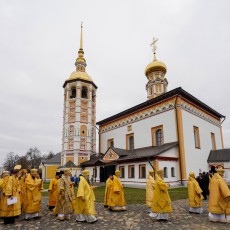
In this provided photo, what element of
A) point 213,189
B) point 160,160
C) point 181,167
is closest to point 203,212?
point 213,189

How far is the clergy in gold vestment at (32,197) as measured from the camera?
A: 24.0 ft

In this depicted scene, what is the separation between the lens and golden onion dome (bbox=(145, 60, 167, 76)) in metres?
31.9

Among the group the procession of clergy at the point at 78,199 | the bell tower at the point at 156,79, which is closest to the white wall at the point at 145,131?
the bell tower at the point at 156,79

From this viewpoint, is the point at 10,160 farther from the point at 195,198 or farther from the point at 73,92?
Result: the point at 195,198

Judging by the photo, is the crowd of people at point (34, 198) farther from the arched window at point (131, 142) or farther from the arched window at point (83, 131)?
the arched window at point (83, 131)

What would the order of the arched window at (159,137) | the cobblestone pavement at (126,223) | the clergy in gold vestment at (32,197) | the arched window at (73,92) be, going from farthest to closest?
the arched window at (73,92) → the arched window at (159,137) → the clergy in gold vestment at (32,197) → the cobblestone pavement at (126,223)

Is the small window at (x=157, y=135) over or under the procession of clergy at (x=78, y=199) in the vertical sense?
over

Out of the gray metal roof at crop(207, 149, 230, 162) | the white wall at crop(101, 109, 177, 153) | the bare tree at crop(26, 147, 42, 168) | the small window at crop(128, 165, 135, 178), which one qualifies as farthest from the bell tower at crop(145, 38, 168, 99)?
the bare tree at crop(26, 147, 42, 168)

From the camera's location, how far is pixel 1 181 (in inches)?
289

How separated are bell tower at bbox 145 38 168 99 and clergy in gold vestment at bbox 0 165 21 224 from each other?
26725 mm

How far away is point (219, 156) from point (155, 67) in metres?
15.7

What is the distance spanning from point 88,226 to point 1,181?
11.4 ft

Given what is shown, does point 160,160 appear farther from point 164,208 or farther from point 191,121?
point 164,208

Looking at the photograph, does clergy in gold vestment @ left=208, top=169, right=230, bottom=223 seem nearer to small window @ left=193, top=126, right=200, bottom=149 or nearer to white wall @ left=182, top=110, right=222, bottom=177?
white wall @ left=182, top=110, right=222, bottom=177
